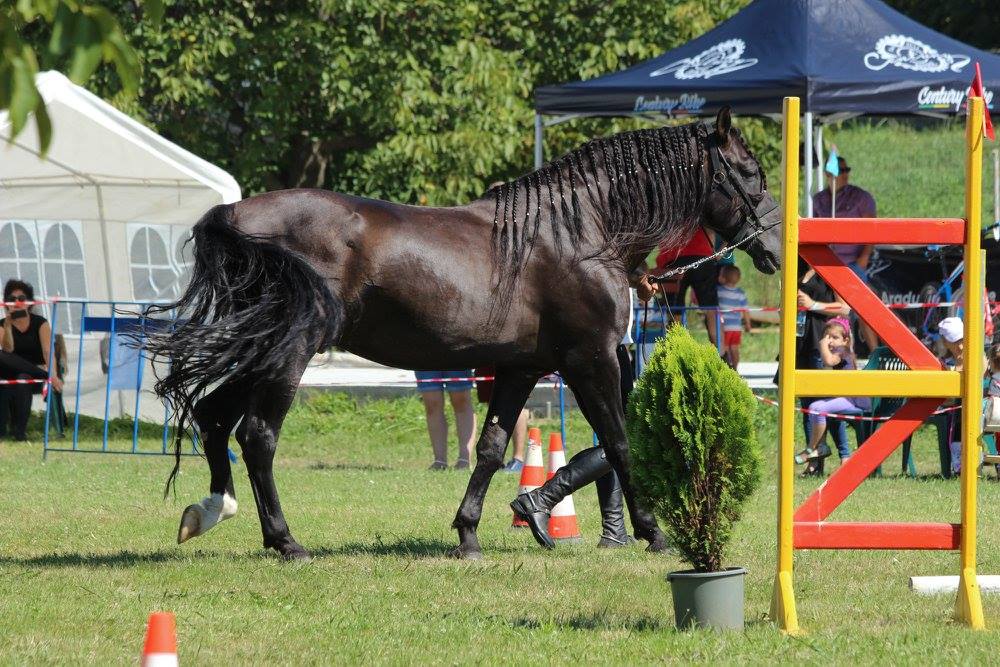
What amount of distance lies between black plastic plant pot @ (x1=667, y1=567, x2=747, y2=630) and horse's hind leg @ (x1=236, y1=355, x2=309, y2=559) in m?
2.31

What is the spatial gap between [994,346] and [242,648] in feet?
25.8

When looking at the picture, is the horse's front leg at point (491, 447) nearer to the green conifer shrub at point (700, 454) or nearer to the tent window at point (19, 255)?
the green conifer shrub at point (700, 454)

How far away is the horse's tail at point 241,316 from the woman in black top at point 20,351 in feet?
24.7

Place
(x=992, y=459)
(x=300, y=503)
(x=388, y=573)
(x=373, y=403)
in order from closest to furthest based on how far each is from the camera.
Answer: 1. (x=992, y=459)
2. (x=388, y=573)
3. (x=300, y=503)
4. (x=373, y=403)

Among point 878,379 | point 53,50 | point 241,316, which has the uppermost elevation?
point 53,50

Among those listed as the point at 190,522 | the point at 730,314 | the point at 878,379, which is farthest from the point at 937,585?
the point at 730,314

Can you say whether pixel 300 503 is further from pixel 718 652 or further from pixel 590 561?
pixel 718 652

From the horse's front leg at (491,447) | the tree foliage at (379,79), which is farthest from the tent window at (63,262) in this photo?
the horse's front leg at (491,447)

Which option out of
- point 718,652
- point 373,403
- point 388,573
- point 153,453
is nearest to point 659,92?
point 373,403

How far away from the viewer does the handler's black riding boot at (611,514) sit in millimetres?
7688

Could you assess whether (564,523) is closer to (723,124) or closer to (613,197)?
(613,197)

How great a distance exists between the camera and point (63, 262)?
48.2 feet

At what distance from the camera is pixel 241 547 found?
748 centimetres

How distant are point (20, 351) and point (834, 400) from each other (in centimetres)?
766
